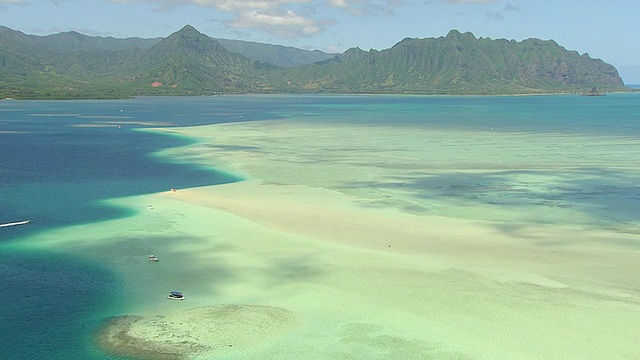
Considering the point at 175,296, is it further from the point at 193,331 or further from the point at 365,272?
the point at 365,272

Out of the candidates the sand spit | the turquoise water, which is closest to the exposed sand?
the sand spit

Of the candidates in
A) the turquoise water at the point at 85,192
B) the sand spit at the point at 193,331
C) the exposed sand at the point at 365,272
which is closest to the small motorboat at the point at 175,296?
the exposed sand at the point at 365,272

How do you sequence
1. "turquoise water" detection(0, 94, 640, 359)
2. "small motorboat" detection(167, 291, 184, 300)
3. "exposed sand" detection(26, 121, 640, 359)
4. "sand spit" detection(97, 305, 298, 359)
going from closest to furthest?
"sand spit" detection(97, 305, 298, 359) < "exposed sand" detection(26, 121, 640, 359) < "turquoise water" detection(0, 94, 640, 359) < "small motorboat" detection(167, 291, 184, 300)

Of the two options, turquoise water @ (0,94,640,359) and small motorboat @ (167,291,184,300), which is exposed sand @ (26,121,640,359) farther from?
turquoise water @ (0,94,640,359)

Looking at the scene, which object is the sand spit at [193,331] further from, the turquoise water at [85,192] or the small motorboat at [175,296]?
the small motorboat at [175,296]

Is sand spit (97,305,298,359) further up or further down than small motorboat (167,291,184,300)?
further down

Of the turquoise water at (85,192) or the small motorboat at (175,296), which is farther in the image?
the small motorboat at (175,296)

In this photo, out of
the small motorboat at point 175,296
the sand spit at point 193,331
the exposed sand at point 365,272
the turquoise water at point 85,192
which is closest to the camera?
the sand spit at point 193,331
